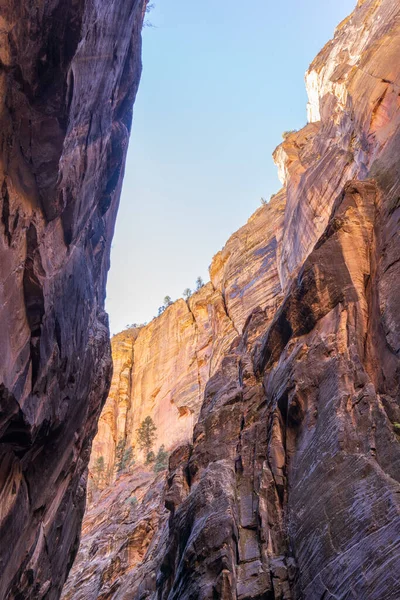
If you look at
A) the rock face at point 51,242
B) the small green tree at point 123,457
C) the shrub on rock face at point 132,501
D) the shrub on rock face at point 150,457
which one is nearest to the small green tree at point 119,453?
the small green tree at point 123,457

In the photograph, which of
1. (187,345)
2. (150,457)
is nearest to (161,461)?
(150,457)

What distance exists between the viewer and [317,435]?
13.4m

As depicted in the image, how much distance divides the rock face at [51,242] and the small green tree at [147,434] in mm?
27282

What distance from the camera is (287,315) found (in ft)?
60.1

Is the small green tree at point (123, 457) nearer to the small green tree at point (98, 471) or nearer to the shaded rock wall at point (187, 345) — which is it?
the shaded rock wall at point (187, 345)

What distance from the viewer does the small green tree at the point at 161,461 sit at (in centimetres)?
4127

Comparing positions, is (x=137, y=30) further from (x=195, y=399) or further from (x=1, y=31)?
(x=195, y=399)

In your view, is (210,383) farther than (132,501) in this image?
No

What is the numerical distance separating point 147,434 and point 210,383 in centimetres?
2827

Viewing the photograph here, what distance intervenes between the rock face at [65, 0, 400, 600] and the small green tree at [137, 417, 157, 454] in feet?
61.4

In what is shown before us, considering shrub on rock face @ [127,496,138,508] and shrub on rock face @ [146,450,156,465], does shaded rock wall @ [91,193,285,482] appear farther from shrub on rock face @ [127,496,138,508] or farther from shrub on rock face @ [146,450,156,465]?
shrub on rock face @ [127,496,138,508]

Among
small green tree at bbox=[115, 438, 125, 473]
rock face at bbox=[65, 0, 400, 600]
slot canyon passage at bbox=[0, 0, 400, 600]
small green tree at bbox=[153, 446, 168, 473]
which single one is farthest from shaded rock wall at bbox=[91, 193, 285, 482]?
slot canyon passage at bbox=[0, 0, 400, 600]

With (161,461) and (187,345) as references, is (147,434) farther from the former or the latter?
(187,345)

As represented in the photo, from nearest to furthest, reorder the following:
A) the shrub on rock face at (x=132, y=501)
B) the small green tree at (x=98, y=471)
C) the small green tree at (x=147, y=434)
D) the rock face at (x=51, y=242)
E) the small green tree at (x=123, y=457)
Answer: the rock face at (x=51, y=242) < the shrub on rock face at (x=132, y=501) < the small green tree at (x=147, y=434) < the small green tree at (x=123, y=457) < the small green tree at (x=98, y=471)
